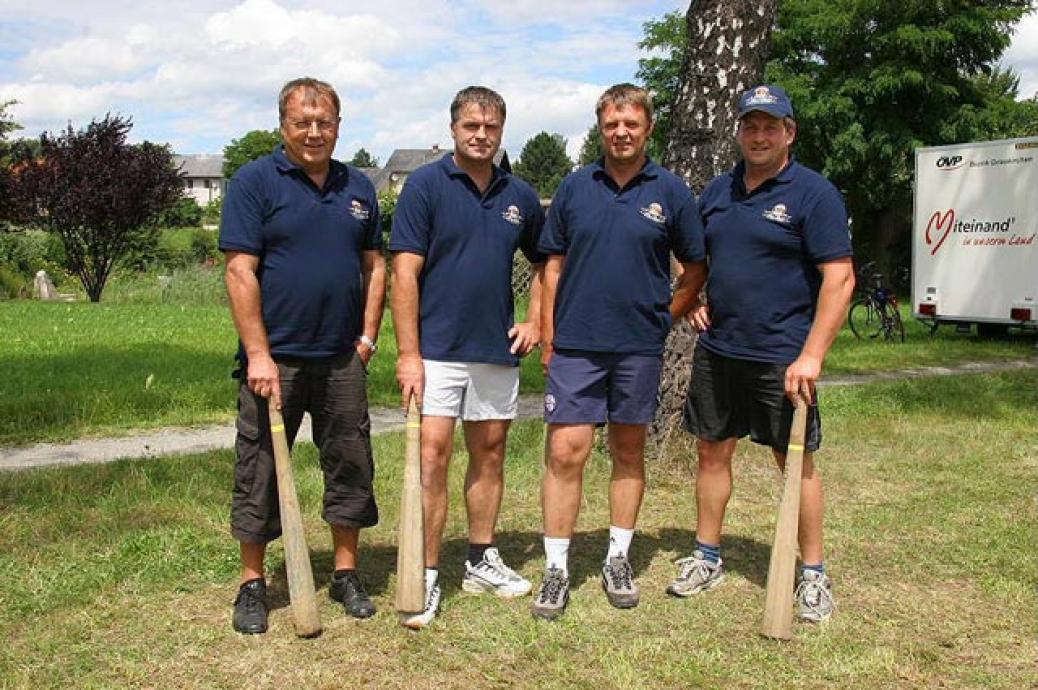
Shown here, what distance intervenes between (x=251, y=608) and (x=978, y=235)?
14.0m

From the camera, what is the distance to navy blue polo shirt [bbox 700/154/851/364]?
4.14 m

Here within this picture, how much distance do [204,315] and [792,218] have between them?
53.2 feet

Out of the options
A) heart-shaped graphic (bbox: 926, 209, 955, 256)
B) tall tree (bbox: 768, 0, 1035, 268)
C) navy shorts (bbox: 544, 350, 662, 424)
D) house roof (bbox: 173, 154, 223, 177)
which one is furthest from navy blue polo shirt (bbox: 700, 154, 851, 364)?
house roof (bbox: 173, 154, 223, 177)

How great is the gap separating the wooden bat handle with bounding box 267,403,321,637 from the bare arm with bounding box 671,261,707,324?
5.76ft

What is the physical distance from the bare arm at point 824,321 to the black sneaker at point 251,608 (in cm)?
231

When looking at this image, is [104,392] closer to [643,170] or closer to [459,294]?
[459,294]

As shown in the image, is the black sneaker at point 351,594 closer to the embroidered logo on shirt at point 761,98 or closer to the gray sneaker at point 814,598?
the gray sneaker at point 814,598

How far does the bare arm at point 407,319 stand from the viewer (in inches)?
164

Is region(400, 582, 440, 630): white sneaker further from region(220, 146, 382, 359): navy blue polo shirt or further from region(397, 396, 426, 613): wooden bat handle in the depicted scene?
region(220, 146, 382, 359): navy blue polo shirt

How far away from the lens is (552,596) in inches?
169

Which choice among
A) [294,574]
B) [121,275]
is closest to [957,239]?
[294,574]

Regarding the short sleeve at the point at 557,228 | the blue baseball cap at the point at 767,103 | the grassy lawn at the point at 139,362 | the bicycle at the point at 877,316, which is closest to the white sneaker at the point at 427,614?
the short sleeve at the point at 557,228

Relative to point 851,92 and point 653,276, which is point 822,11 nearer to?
point 851,92

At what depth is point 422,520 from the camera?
4.18m
